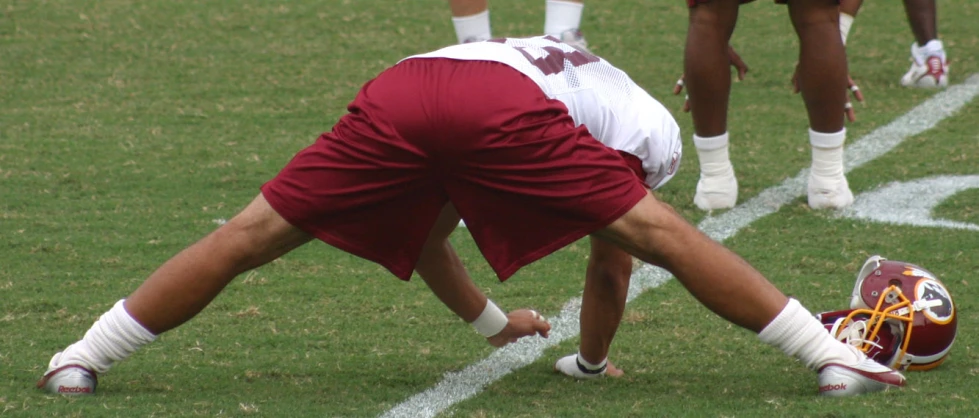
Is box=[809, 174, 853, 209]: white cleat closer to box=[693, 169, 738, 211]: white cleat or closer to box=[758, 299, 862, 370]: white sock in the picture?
box=[693, 169, 738, 211]: white cleat

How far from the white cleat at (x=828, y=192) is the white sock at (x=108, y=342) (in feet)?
8.72

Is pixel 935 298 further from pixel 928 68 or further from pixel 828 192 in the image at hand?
pixel 928 68

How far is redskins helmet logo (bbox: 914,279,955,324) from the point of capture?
3316mm

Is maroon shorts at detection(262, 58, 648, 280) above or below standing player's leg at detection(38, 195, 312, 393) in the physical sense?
above

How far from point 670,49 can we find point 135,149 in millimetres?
3058

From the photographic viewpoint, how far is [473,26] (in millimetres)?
5473

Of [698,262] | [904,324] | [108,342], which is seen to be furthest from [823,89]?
[108,342]

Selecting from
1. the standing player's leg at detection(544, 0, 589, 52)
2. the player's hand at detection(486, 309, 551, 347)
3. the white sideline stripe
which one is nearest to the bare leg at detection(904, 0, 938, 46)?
the white sideline stripe

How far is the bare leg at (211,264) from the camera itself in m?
3.05

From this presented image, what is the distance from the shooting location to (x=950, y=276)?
13.7 ft

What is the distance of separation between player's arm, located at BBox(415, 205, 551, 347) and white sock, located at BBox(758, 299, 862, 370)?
28.8 inches

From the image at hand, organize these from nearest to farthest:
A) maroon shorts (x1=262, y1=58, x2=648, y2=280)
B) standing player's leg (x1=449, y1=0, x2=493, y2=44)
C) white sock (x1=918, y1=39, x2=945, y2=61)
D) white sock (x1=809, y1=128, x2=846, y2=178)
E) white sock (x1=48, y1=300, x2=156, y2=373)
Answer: maroon shorts (x1=262, y1=58, x2=648, y2=280)
white sock (x1=48, y1=300, x2=156, y2=373)
white sock (x1=809, y1=128, x2=846, y2=178)
standing player's leg (x1=449, y1=0, x2=493, y2=44)
white sock (x1=918, y1=39, x2=945, y2=61)

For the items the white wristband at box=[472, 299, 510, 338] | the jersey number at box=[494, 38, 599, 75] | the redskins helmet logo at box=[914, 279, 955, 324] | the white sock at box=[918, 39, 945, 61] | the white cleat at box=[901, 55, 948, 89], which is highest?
the jersey number at box=[494, 38, 599, 75]

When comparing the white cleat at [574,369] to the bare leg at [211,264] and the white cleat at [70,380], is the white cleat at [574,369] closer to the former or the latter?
the bare leg at [211,264]
